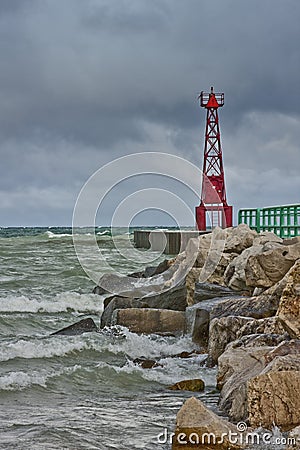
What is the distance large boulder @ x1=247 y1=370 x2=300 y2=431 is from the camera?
4.62 metres

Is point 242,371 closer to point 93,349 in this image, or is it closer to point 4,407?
point 4,407

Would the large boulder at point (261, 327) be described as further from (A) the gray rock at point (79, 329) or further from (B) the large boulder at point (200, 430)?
(A) the gray rock at point (79, 329)

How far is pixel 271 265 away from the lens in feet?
30.0

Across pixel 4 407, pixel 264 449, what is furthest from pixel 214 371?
pixel 264 449

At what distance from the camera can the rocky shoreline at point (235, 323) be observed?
4.61 m

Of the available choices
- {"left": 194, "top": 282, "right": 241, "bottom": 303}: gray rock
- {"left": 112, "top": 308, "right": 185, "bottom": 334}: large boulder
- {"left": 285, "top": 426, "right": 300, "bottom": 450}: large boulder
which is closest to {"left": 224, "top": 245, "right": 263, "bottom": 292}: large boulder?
{"left": 194, "top": 282, "right": 241, "bottom": 303}: gray rock

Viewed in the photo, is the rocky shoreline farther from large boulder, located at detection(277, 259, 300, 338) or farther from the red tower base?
the red tower base

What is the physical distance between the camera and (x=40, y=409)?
620cm

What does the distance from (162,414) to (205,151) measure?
28866 mm

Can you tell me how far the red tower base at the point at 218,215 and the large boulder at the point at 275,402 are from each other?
83.0 ft

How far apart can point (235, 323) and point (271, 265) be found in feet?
6.26

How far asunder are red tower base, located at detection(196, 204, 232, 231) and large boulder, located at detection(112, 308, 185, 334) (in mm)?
19723

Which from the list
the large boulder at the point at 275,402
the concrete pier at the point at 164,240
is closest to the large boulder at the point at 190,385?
the large boulder at the point at 275,402

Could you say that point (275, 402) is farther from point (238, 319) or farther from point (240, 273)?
point (240, 273)
